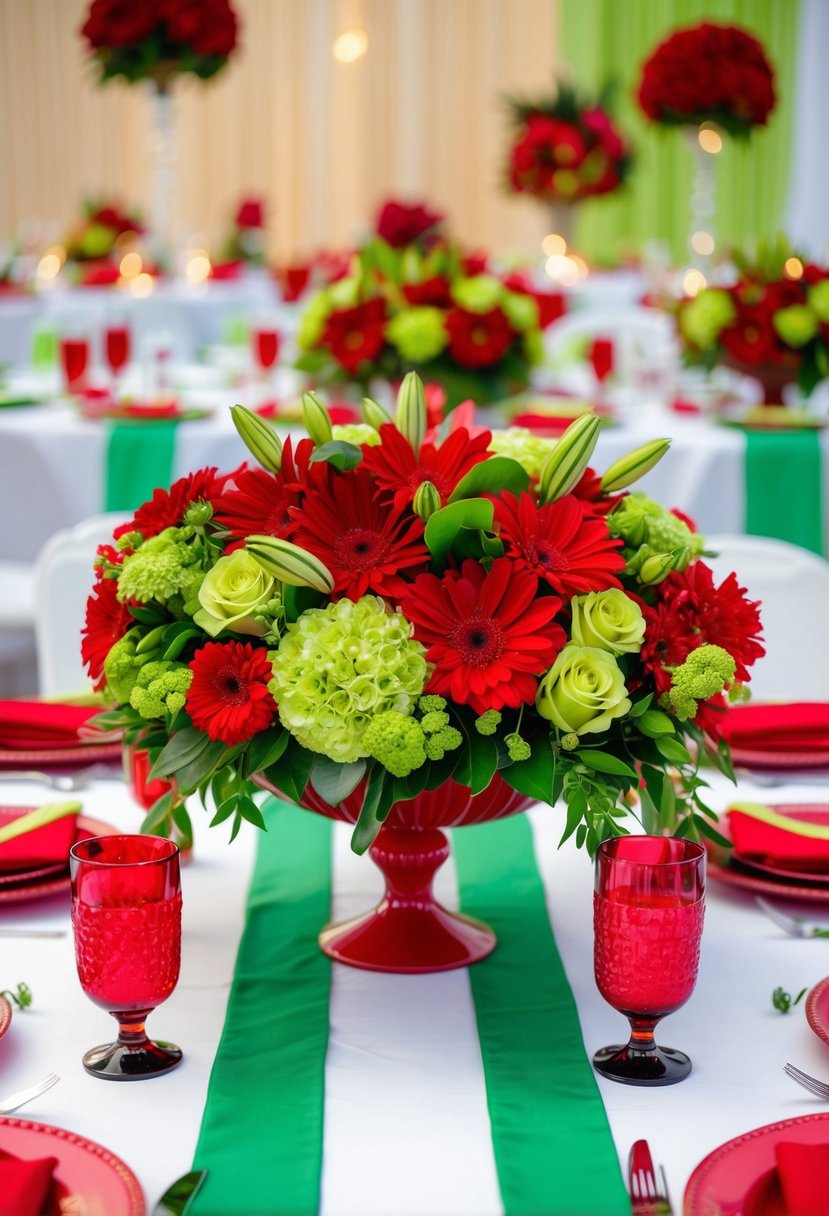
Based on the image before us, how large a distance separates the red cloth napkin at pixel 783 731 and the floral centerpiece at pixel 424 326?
1.55 meters

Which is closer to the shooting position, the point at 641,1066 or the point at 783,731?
the point at 641,1066

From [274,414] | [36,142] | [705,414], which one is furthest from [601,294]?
[36,142]

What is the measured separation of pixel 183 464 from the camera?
3250mm

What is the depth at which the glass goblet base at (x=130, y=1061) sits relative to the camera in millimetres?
1001

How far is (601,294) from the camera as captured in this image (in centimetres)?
625

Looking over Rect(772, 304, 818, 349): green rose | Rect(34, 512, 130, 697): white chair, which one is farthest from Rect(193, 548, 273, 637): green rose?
Rect(772, 304, 818, 349): green rose

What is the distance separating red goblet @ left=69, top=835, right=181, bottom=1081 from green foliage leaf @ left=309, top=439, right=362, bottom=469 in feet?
0.92

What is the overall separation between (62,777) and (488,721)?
2.38 ft

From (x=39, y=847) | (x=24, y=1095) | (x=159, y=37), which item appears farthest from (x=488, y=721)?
(x=159, y=37)

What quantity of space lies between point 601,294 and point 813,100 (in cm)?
442

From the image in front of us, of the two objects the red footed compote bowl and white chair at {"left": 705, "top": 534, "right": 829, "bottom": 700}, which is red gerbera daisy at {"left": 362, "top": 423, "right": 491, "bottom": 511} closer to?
the red footed compote bowl

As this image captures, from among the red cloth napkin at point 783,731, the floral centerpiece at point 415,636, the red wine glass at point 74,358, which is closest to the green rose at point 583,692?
the floral centerpiece at point 415,636

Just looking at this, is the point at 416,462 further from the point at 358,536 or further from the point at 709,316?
the point at 709,316

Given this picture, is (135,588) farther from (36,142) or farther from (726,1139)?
(36,142)
